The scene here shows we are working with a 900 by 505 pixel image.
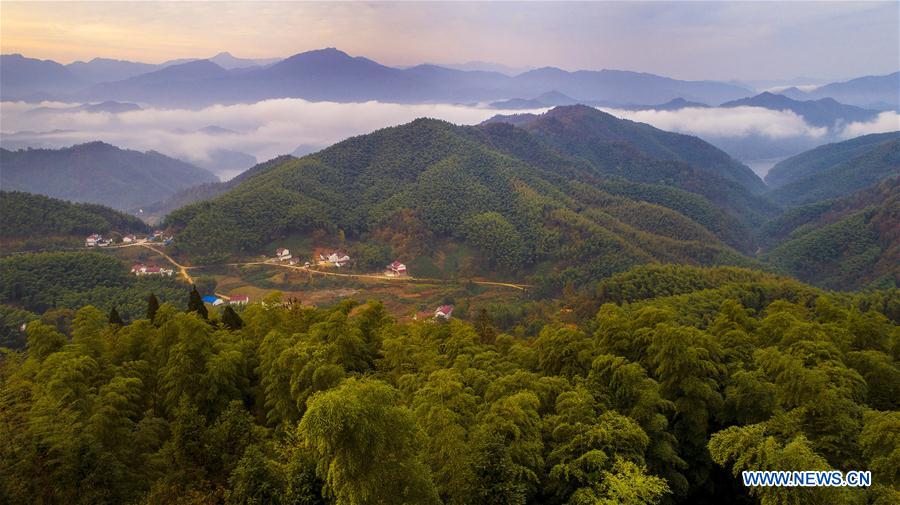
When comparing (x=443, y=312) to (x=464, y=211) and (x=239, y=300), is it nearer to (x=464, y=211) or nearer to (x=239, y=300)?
(x=239, y=300)

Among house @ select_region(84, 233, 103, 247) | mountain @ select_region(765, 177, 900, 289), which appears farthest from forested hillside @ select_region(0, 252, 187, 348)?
mountain @ select_region(765, 177, 900, 289)

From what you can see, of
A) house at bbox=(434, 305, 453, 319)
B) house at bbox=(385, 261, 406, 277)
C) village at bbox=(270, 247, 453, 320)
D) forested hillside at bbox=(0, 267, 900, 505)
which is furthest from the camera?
village at bbox=(270, 247, 453, 320)

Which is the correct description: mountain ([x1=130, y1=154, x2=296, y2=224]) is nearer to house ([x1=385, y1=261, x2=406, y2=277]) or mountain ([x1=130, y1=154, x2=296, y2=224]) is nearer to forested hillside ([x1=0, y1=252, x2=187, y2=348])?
house ([x1=385, y1=261, x2=406, y2=277])

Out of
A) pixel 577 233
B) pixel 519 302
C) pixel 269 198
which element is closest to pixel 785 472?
pixel 519 302

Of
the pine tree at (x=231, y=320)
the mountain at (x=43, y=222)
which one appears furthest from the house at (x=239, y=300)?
the pine tree at (x=231, y=320)

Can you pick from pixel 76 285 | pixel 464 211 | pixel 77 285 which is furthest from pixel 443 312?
pixel 76 285

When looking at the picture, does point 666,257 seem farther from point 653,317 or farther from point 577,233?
point 653,317
